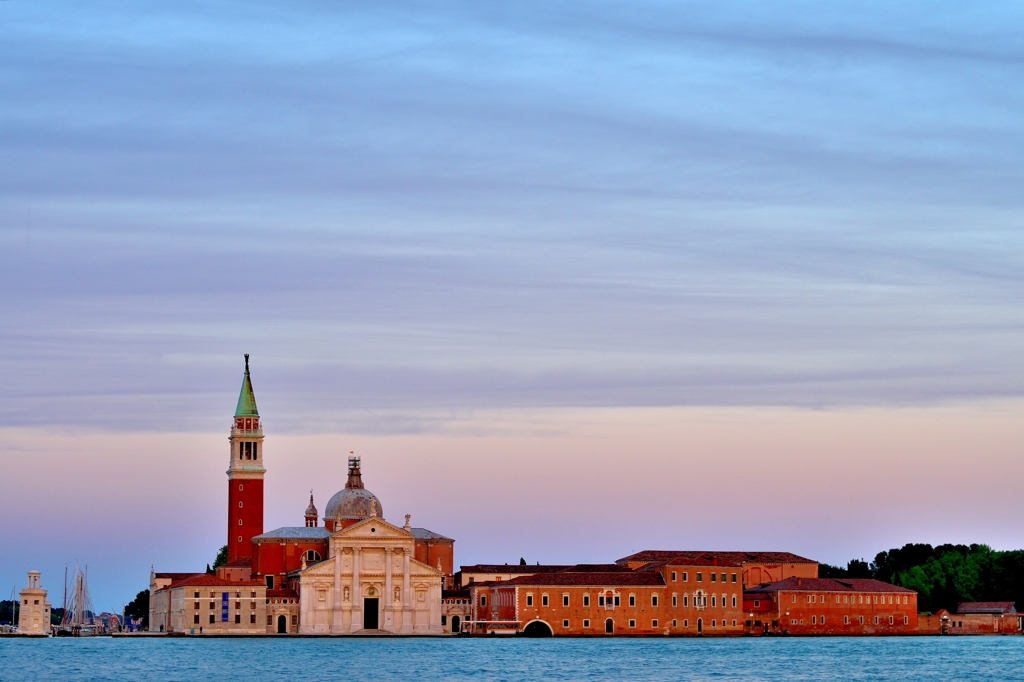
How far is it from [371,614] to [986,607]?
136ft

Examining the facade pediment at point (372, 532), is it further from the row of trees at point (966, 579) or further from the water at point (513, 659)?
the row of trees at point (966, 579)

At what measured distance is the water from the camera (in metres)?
59.8

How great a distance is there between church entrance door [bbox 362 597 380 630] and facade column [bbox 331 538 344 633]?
65.5 inches

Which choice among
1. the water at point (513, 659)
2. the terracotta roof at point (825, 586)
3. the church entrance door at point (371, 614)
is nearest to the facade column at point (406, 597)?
the church entrance door at point (371, 614)

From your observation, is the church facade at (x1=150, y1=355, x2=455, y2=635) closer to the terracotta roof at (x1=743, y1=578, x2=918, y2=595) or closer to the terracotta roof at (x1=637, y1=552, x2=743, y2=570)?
the terracotta roof at (x1=637, y1=552, x2=743, y2=570)

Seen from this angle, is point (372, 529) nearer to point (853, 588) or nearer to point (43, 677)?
point (853, 588)

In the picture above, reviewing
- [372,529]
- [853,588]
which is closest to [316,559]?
[372,529]

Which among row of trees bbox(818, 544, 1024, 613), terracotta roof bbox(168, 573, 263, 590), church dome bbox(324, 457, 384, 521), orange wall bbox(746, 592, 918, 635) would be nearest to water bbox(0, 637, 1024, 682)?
terracotta roof bbox(168, 573, 263, 590)

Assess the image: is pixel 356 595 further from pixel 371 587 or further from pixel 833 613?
pixel 833 613

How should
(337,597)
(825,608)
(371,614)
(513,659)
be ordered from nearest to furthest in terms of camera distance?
(513,659), (337,597), (371,614), (825,608)

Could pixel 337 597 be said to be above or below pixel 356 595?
below

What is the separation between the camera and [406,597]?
326 feet

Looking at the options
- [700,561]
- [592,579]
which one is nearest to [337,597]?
[592,579]

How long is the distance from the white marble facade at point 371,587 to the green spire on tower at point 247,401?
12808 millimetres
